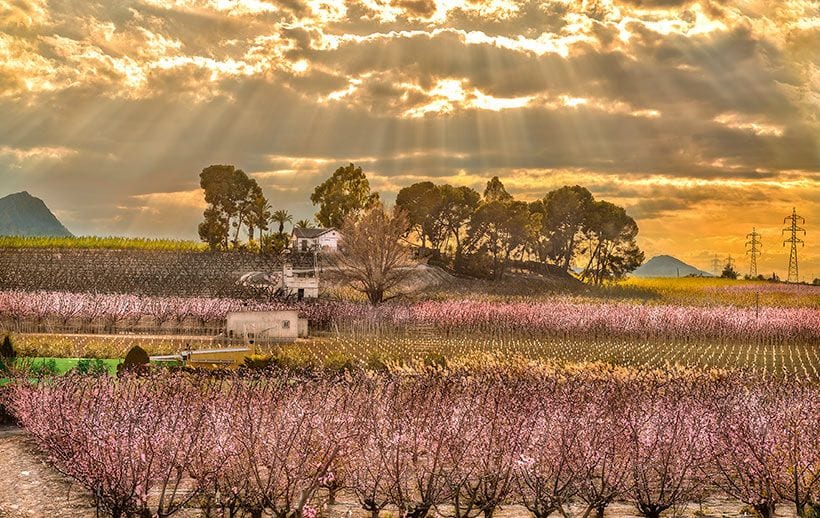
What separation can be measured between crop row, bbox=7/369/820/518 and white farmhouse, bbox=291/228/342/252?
5960 centimetres

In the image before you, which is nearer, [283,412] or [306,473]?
[306,473]

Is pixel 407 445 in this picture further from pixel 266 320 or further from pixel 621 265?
pixel 621 265

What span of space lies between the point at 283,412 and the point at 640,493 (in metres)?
4.41

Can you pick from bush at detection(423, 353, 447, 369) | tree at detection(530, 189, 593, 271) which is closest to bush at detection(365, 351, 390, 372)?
bush at detection(423, 353, 447, 369)

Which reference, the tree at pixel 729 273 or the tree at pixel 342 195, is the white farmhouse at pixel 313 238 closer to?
the tree at pixel 342 195

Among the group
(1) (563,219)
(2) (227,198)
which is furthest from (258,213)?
(1) (563,219)

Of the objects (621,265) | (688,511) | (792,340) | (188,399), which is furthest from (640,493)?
(621,265)

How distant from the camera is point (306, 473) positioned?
9.41 m

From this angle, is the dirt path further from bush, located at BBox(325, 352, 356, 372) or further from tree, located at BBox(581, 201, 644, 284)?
tree, located at BBox(581, 201, 644, 284)

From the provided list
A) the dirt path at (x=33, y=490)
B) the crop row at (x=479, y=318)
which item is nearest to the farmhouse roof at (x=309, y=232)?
the crop row at (x=479, y=318)

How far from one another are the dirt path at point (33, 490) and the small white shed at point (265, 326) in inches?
727

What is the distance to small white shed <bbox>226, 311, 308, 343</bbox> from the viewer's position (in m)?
32.0

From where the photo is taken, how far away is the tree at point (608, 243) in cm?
9069

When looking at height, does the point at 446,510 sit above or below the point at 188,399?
below
